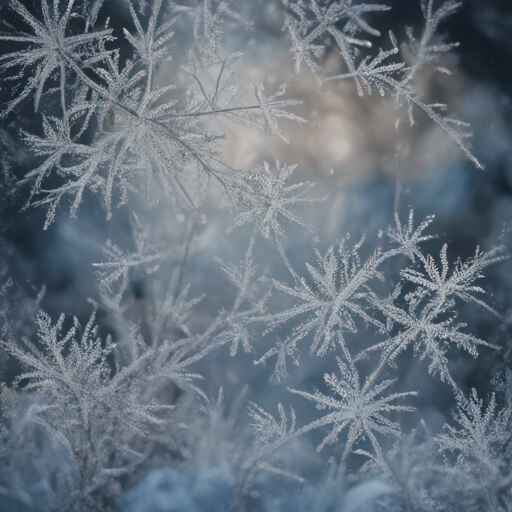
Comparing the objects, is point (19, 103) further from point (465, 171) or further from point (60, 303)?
point (465, 171)

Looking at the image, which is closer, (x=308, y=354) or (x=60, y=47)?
(x=60, y=47)

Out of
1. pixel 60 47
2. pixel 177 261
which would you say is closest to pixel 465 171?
pixel 177 261

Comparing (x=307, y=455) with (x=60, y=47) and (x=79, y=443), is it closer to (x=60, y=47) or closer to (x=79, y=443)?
(x=79, y=443)

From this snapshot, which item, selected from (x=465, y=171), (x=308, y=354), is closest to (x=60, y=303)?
(x=308, y=354)

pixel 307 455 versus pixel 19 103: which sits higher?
pixel 19 103

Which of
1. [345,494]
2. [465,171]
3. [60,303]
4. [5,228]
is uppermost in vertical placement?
[465,171]

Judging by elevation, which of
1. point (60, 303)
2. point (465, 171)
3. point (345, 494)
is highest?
point (465, 171)

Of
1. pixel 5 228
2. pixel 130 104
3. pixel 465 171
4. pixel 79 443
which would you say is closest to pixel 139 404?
pixel 79 443

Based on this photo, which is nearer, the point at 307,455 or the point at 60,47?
the point at 60,47

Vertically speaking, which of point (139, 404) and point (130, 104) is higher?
point (130, 104)
